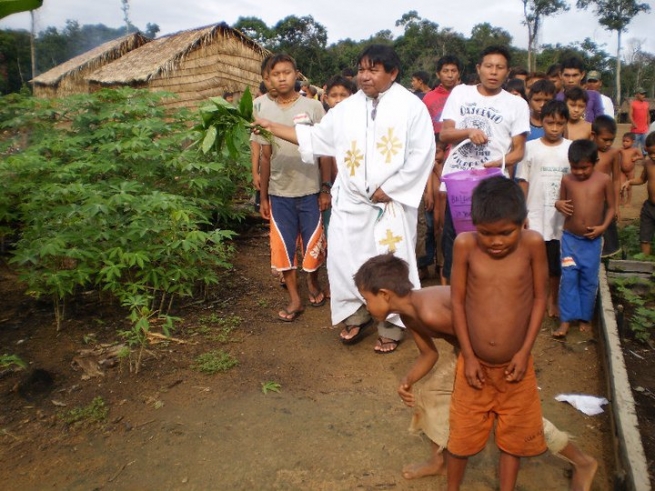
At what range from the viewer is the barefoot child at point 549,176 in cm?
435

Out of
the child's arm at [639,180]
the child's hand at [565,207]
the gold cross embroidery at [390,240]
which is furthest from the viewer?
the child's arm at [639,180]

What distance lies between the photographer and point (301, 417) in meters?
3.22

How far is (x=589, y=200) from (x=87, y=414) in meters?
3.54

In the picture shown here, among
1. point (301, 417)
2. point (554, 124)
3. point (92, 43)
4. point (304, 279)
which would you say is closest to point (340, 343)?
point (301, 417)

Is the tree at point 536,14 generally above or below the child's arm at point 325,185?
above

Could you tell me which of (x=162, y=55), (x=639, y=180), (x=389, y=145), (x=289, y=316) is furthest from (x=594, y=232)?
(x=162, y=55)

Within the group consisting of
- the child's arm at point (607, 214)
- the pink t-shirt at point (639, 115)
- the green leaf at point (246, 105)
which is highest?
the pink t-shirt at point (639, 115)

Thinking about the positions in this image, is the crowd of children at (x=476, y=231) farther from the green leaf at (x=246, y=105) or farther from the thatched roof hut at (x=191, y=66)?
the thatched roof hut at (x=191, y=66)

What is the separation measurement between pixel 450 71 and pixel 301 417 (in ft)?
13.6

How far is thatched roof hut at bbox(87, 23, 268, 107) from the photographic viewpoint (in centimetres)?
1339

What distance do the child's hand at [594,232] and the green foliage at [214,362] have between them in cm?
262

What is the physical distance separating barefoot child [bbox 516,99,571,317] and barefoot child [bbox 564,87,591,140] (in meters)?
0.58

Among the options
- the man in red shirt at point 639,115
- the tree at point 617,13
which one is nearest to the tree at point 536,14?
the tree at point 617,13

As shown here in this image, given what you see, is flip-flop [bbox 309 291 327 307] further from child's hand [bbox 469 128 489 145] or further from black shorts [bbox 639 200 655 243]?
black shorts [bbox 639 200 655 243]
